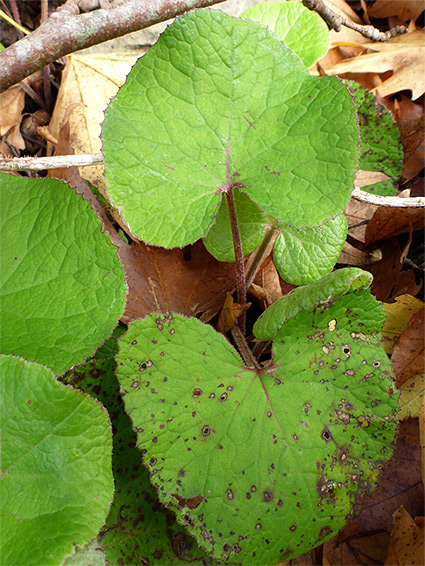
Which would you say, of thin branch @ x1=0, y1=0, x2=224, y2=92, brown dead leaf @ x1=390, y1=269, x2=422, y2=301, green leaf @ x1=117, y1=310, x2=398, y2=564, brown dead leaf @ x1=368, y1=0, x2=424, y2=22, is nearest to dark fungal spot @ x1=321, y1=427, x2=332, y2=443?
green leaf @ x1=117, y1=310, x2=398, y2=564

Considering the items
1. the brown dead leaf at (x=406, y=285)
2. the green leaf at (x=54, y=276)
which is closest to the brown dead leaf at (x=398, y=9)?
the brown dead leaf at (x=406, y=285)

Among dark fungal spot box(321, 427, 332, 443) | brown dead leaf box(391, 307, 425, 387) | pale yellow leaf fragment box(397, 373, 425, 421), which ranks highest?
dark fungal spot box(321, 427, 332, 443)

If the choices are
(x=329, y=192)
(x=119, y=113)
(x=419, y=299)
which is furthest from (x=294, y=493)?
(x=119, y=113)

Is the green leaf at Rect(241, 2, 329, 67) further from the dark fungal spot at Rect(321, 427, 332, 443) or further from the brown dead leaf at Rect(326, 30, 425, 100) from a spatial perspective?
the dark fungal spot at Rect(321, 427, 332, 443)

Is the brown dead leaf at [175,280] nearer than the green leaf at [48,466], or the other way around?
the green leaf at [48,466]

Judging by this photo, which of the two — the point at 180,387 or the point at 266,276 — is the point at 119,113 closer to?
the point at 180,387

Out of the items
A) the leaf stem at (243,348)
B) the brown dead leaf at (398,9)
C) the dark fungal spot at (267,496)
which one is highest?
the brown dead leaf at (398,9)

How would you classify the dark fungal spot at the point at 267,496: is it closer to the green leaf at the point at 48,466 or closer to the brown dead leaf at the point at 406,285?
the green leaf at the point at 48,466
